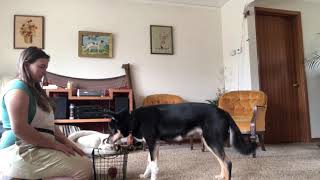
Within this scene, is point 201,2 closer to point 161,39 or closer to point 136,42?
point 161,39

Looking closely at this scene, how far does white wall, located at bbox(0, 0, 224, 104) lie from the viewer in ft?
14.4

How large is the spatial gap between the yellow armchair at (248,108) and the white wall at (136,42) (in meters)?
0.94

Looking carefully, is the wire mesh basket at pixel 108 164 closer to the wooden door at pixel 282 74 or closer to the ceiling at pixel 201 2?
the wooden door at pixel 282 74

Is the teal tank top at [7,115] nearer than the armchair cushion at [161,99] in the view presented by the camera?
Yes

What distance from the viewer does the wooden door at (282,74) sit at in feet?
15.2

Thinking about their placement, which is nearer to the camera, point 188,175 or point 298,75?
point 188,175

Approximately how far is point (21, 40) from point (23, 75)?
10.2 feet

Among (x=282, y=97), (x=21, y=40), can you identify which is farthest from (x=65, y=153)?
(x=282, y=97)

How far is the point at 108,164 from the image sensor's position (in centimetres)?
229

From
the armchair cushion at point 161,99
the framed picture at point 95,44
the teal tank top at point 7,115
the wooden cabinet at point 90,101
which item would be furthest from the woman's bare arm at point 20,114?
the framed picture at point 95,44

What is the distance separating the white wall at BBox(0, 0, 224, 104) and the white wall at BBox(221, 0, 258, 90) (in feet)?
0.52

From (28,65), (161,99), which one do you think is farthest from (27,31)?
(28,65)

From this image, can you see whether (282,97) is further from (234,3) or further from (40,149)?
(40,149)

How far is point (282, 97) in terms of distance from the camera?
4715 mm
